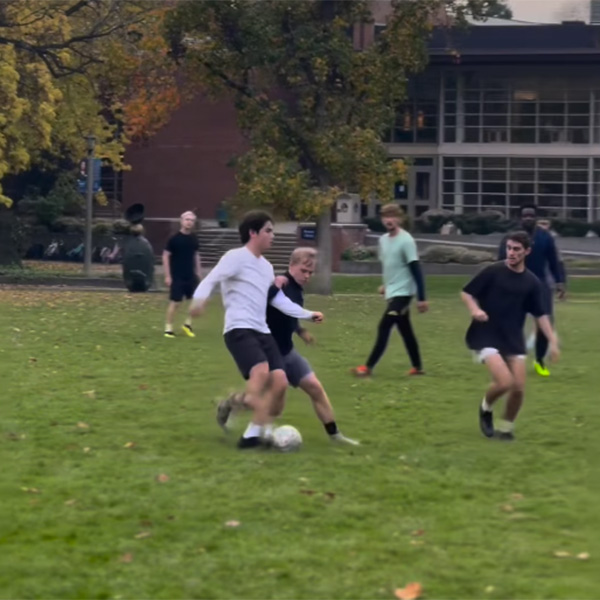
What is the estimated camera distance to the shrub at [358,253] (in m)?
42.1

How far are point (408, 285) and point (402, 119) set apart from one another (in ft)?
134

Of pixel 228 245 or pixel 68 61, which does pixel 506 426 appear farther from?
pixel 228 245

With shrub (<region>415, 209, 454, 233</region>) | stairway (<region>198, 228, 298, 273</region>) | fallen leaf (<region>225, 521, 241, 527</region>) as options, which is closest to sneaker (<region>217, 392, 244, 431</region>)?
fallen leaf (<region>225, 521, 241, 527</region>)

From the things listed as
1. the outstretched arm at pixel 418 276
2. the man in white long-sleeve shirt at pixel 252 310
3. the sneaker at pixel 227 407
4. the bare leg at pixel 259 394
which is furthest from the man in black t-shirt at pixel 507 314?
the outstretched arm at pixel 418 276

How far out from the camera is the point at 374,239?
1869 inches

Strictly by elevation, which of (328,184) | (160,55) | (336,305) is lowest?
(336,305)

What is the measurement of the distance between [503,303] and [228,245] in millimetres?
34701

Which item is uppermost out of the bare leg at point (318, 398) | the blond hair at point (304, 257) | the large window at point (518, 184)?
the large window at point (518, 184)

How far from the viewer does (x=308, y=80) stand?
3134 centimetres

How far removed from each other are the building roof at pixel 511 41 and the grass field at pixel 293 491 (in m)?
37.1

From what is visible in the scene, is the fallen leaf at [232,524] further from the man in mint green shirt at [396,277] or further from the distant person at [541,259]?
the distant person at [541,259]

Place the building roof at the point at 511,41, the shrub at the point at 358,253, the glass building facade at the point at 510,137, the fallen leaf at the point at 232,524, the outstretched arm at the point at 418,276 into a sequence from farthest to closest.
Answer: the glass building facade at the point at 510,137, the building roof at the point at 511,41, the shrub at the point at 358,253, the outstretched arm at the point at 418,276, the fallen leaf at the point at 232,524

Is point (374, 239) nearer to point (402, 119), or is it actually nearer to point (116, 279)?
point (402, 119)

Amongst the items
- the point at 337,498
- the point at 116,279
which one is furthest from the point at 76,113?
the point at 337,498
